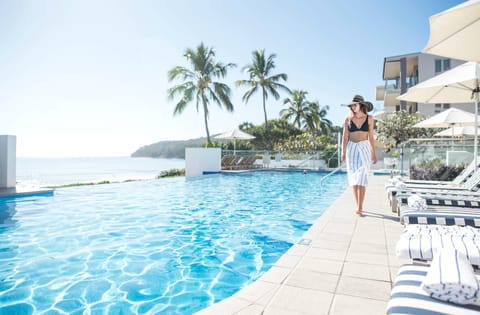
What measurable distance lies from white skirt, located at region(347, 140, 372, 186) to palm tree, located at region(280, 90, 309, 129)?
2736 cm

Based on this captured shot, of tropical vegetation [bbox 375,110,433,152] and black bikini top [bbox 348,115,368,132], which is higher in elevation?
tropical vegetation [bbox 375,110,433,152]

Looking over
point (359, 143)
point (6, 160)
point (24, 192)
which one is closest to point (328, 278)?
point (359, 143)

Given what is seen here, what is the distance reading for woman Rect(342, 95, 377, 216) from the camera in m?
4.73

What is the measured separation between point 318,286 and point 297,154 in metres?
17.5

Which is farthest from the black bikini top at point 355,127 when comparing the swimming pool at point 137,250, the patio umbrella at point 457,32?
the swimming pool at point 137,250

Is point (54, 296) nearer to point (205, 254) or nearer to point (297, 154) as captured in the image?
point (205, 254)

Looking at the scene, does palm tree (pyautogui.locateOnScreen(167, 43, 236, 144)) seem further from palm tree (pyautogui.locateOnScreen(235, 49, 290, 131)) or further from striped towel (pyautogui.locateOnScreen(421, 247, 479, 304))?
striped towel (pyautogui.locateOnScreen(421, 247, 479, 304))

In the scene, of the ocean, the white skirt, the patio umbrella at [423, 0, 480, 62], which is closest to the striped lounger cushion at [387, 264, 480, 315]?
the patio umbrella at [423, 0, 480, 62]

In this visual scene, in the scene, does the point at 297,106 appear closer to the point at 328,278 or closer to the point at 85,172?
the point at 85,172

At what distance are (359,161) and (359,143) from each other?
27 cm

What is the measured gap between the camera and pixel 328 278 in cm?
245

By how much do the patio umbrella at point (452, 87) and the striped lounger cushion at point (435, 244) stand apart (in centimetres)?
339

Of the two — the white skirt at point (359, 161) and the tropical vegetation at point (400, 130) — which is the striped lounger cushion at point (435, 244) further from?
the tropical vegetation at point (400, 130)

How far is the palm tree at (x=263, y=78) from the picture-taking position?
83.7 feet
